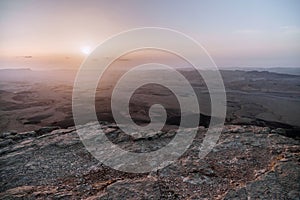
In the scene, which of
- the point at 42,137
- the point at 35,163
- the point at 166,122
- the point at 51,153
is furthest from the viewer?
the point at 166,122

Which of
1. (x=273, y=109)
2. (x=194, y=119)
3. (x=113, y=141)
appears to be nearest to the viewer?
(x=113, y=141)

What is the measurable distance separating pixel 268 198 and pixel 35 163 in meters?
7.92

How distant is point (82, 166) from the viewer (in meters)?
8.90

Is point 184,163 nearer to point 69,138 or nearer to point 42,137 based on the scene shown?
point 69,138

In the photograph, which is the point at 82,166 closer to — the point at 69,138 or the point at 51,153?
the point at 51,153

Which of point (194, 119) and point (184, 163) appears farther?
point (194, 119)

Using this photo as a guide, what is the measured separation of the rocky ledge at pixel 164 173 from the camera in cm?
685

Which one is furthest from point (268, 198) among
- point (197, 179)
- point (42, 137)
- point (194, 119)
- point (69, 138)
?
point (194, 119)

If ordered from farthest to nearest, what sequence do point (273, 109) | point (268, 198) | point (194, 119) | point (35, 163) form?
point (273, 109), point (194, 119), point (35, 163), point (268, 198)

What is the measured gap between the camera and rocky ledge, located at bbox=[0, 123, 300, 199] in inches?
270

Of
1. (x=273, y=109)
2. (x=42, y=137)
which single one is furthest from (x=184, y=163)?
(x=273, y=109)

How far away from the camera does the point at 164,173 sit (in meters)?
8.00

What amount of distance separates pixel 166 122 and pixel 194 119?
3.05 m

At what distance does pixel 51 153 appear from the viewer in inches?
400
